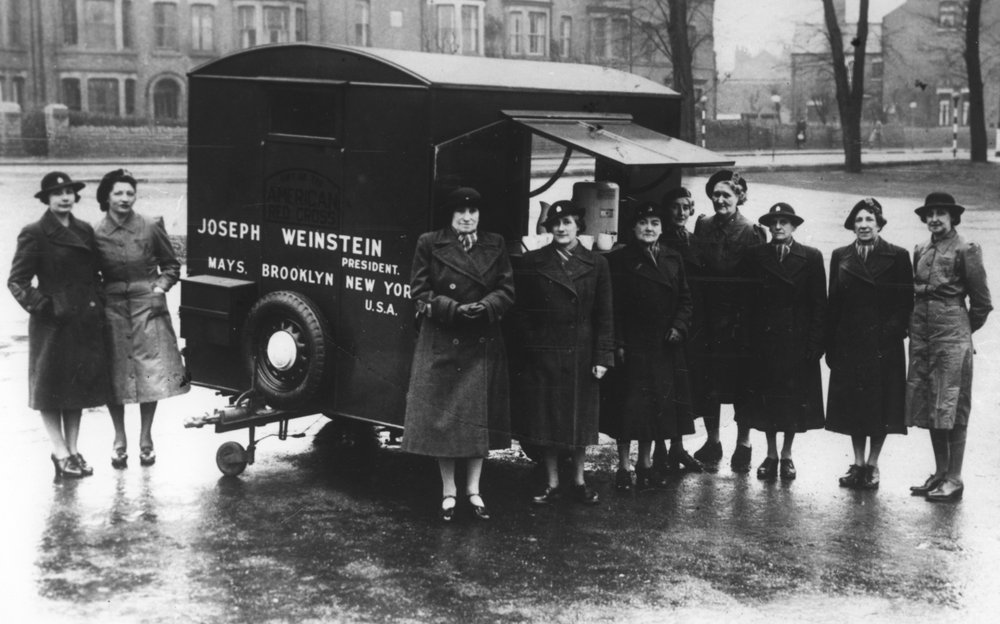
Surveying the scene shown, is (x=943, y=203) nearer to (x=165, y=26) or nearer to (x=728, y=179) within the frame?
(x=728, y=179)

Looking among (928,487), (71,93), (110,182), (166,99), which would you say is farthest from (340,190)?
(166,99)

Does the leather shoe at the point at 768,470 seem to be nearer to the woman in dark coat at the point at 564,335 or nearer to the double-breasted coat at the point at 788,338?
the double-breasted coat at the point at 788,338

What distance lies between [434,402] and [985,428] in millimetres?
4401

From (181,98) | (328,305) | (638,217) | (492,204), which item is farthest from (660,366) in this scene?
(181,98)

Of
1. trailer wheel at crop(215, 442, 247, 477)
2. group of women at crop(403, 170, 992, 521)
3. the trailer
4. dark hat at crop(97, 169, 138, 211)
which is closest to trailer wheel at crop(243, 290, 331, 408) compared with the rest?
the trailer

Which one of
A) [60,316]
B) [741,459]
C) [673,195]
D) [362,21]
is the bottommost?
[741,459]

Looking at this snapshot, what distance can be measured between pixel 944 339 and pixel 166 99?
41.9 metres

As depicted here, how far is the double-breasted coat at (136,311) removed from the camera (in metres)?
7.42

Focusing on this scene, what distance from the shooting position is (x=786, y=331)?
7.34 metres

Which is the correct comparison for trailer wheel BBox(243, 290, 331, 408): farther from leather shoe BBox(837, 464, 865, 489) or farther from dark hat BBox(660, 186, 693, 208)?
leather shoe BBox(837, 464, 865, 489)

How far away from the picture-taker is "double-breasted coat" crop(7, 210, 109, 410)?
23.4 ft

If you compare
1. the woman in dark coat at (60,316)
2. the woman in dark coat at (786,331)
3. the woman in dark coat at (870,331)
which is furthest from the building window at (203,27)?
the woman in dark coat at (870,331)

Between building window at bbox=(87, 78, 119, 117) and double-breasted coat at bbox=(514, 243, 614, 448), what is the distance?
3958 centimetres

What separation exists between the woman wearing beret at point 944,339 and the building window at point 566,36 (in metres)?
46.1
